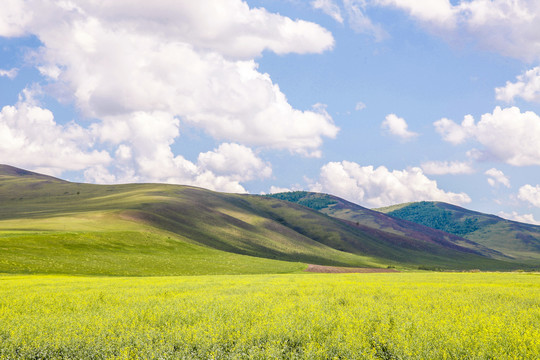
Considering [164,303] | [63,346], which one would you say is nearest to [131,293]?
[164,303]

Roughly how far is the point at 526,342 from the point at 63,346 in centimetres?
1562

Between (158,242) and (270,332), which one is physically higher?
(270,332)

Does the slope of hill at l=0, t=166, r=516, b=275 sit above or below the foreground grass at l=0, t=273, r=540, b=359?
below

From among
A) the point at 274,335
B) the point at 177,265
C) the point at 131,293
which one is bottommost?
the point at 177,265

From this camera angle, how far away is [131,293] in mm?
25375

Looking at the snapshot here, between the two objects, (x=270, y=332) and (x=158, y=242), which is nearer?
(x=270, y=332)

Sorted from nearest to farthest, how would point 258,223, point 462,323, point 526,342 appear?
1. point 526,342
2. point 462,323
3. point 258,223

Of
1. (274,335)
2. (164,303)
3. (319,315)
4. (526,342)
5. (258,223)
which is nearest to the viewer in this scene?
(526,342)

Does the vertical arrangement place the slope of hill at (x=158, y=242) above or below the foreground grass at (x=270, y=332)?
below

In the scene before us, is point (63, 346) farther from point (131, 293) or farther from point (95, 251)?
point (95, 251)

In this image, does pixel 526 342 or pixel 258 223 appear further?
pixel 258 223

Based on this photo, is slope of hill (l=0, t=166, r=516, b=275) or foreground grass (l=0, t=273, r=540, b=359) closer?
foreground grass (l=0, t=273, r=540, b=359)

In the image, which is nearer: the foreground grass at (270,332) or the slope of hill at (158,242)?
the foreground grass at (270,332)

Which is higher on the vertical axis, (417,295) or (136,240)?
(417,295)
